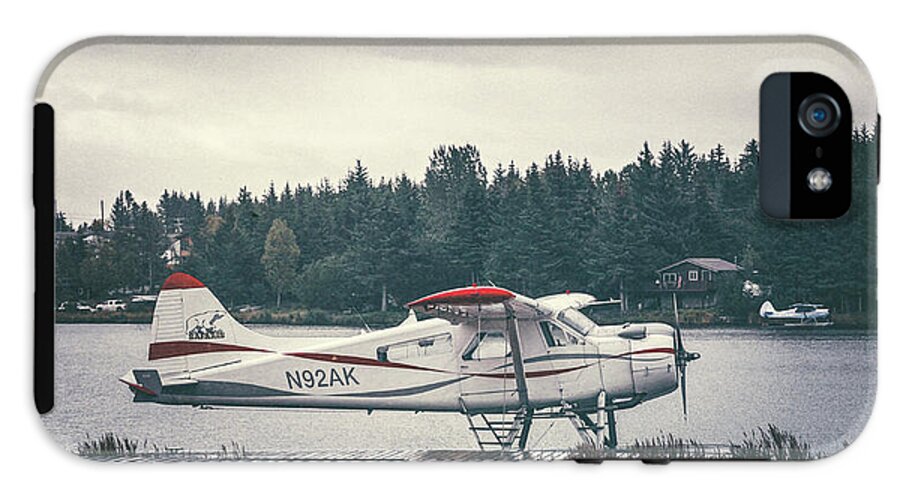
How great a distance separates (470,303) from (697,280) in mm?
583

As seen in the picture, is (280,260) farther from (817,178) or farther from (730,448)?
(817,178)

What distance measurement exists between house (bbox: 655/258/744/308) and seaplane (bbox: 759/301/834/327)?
0.11 meters

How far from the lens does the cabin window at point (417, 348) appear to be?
10.4 feet

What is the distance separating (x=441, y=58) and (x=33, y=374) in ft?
4.34

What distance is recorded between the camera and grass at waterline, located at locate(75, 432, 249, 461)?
3217 mm

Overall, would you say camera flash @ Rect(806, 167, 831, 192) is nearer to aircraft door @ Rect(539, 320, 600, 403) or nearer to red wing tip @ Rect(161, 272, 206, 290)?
aircraft door @ Rect(539, 320, 600, 403)

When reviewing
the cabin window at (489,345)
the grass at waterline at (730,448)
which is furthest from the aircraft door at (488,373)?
the grass at waterline at (730,448)

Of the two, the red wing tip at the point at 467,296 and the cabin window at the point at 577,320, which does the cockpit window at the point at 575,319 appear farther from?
the red wing tip at the point at 467,296

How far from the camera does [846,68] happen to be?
A: 3156mm

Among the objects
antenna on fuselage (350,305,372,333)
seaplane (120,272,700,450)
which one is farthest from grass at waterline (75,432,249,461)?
antenna on fuselage (350,305,372,333)

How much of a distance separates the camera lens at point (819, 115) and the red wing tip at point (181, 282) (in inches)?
62.9

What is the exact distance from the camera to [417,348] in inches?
125

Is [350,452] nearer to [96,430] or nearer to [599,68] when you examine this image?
[96,430]


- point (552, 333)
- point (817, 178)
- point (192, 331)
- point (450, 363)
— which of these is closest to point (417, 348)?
point (450, 363)
